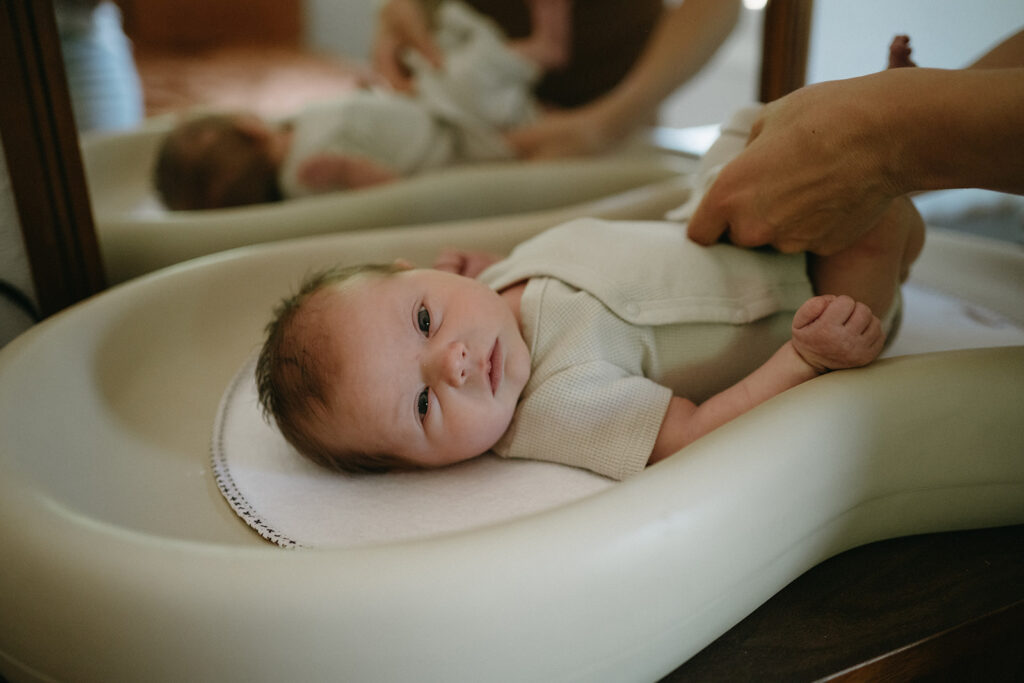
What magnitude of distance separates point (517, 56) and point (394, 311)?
1261mm

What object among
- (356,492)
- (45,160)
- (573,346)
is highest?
(45,160)

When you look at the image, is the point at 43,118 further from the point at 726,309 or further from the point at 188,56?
the point at 188,56

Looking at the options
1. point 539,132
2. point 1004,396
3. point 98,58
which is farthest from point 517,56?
point 1004,396

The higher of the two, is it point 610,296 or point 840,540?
point 610,296

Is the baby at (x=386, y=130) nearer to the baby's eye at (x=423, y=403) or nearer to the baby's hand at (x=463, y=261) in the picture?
the baby's hand at (x=463, y=261)

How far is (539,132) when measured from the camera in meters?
1.69

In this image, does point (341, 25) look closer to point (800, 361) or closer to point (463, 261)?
point (463, 261)

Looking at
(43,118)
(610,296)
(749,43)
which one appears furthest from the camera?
(749,43)

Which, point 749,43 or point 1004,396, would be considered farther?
point 749,43

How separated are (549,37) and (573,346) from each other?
4.30ft

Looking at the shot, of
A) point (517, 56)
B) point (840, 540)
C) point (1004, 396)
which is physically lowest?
point (840, 540)

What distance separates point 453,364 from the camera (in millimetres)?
599

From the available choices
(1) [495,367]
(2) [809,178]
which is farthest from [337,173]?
(2) [809,178]

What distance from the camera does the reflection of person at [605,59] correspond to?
159 centimetres
